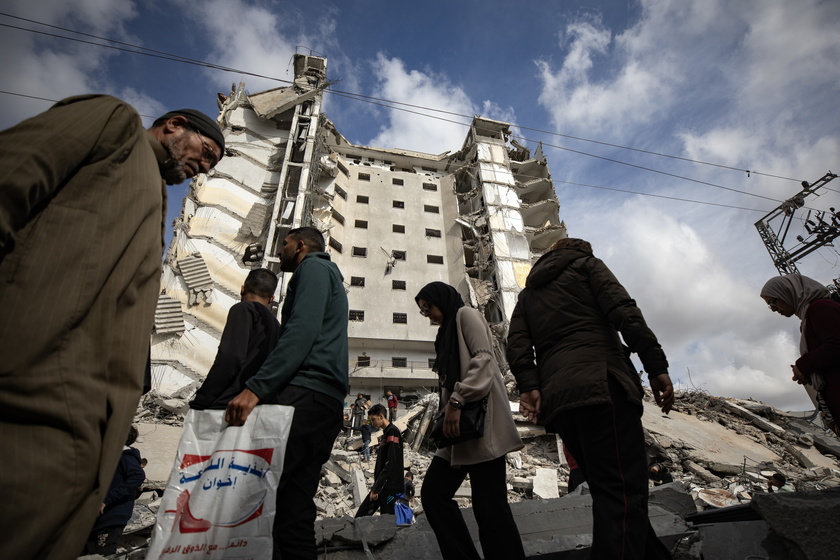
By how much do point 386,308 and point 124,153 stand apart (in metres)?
24.1

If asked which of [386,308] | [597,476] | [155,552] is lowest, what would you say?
[155,552]

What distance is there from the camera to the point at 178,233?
18.0 m

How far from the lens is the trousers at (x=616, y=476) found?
1763mm

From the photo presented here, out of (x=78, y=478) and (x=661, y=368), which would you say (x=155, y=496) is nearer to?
(x=78, y=478)

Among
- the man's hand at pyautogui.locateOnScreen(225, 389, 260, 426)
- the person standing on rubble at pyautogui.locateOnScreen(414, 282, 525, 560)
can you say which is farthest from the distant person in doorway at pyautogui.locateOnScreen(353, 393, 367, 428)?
the man's hand at pyautogui.locateOnScreen(225, 389, 260, 426)

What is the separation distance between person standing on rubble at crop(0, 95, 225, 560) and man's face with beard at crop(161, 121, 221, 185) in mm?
262

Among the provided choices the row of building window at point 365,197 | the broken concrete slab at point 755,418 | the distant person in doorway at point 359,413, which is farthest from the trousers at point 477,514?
the row of building window at point 365,197

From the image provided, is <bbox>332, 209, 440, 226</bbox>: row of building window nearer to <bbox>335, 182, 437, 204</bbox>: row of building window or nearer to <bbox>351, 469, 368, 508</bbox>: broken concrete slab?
<bbox>335, 182, 437, 204</bbox>: row of building window

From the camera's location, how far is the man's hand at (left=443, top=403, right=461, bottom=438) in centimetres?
233

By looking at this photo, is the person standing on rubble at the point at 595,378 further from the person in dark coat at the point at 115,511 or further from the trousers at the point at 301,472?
the person in dark coat at the point at 115,511

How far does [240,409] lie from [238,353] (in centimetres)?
75

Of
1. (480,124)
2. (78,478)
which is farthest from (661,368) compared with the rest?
(480,124)

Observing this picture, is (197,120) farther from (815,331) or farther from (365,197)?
(365,197)

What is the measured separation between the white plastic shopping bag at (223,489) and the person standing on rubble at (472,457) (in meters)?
0.95
